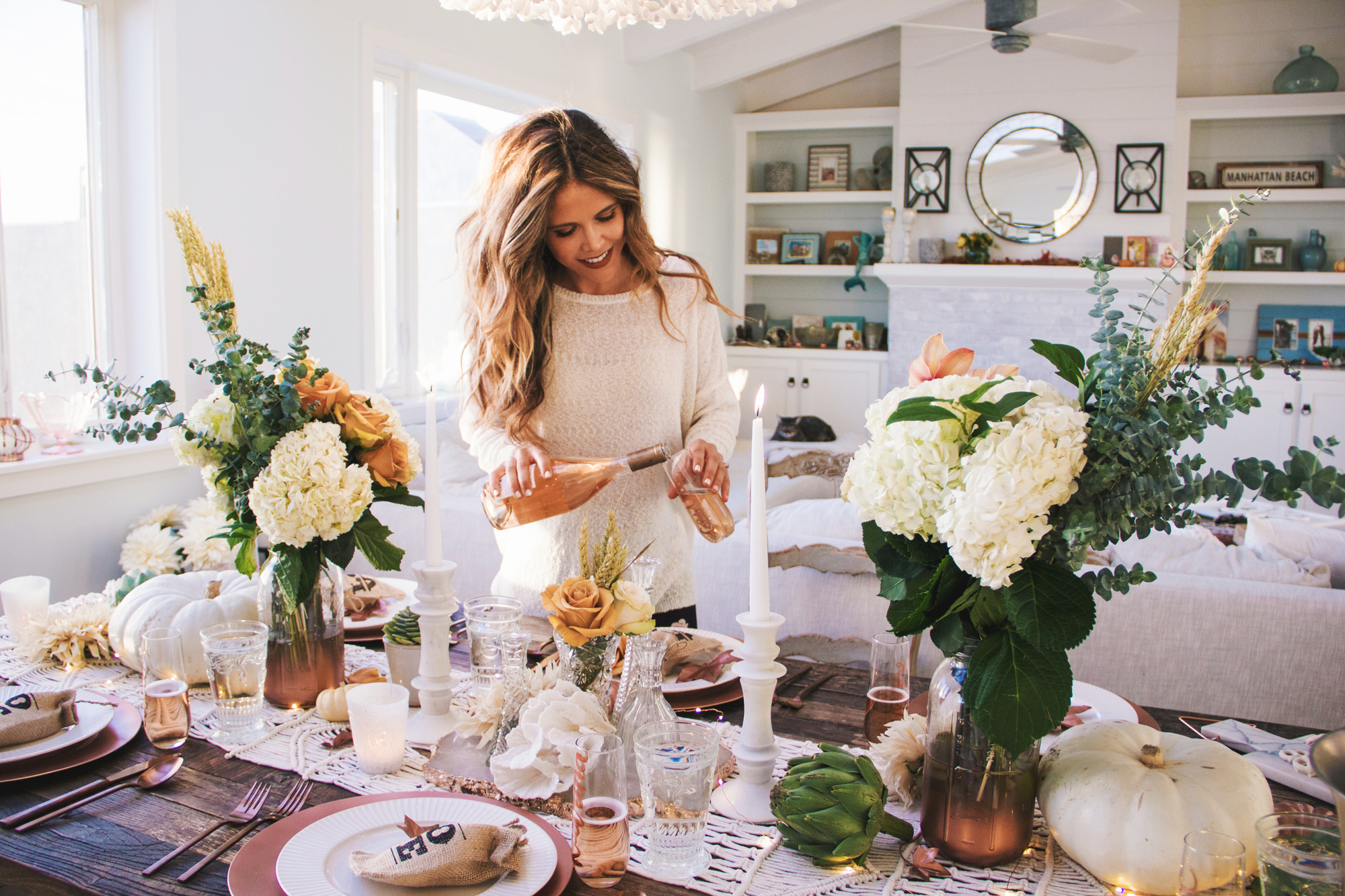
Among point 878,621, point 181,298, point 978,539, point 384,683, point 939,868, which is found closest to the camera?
point 978,539

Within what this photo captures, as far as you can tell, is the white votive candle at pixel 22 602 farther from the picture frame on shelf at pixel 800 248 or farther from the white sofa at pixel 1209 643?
the picture frame on shelf at pixel 800 248

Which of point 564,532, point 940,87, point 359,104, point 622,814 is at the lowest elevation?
point 622,814

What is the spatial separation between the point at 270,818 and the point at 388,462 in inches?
16.6

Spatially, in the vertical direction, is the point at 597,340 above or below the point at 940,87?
below

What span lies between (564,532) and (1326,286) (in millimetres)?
5847

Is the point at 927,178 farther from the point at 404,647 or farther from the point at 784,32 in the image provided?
the point at 404,647

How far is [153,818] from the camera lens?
37.9 inches

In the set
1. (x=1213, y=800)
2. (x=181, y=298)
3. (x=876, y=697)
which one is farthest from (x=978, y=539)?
(x=181, y=298)

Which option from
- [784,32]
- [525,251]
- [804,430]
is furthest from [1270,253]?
[525,251]

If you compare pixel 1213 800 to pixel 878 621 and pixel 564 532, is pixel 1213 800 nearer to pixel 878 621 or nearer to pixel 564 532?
pixel 564 532

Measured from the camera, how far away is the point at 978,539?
78 centimetres

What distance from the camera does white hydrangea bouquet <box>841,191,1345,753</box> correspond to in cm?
76

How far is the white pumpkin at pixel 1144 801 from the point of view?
83 centimetres

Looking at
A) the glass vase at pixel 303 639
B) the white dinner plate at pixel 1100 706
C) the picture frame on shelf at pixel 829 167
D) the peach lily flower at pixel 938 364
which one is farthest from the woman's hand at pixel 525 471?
the picture frame on shelf at pixel 829 167
